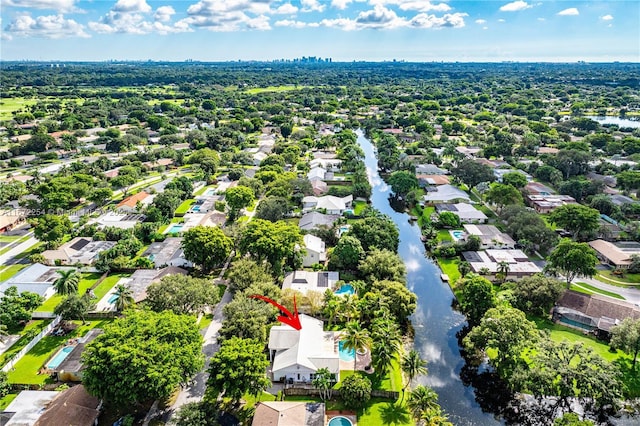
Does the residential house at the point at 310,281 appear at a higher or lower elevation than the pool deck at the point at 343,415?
higher

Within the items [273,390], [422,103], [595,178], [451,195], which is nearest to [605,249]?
[451,195]

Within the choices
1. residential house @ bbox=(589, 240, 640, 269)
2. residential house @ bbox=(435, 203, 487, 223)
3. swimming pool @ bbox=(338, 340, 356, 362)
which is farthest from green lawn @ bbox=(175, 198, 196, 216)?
residential house @ bbox=(589, 240, 640, 269)

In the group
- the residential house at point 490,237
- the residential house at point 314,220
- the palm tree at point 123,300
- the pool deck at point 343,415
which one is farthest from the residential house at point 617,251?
the palm tree at point 123,300

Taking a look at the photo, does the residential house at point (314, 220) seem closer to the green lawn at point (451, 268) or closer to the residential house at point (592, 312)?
the green lawn at point (451, 268)

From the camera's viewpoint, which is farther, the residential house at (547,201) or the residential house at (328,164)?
the residential house at (328,164)

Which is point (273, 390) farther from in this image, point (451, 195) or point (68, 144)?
point (68, 144)

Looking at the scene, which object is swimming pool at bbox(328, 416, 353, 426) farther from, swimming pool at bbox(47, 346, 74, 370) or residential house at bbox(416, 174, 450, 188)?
residential house at bbox(416, 174, 450, 188)
